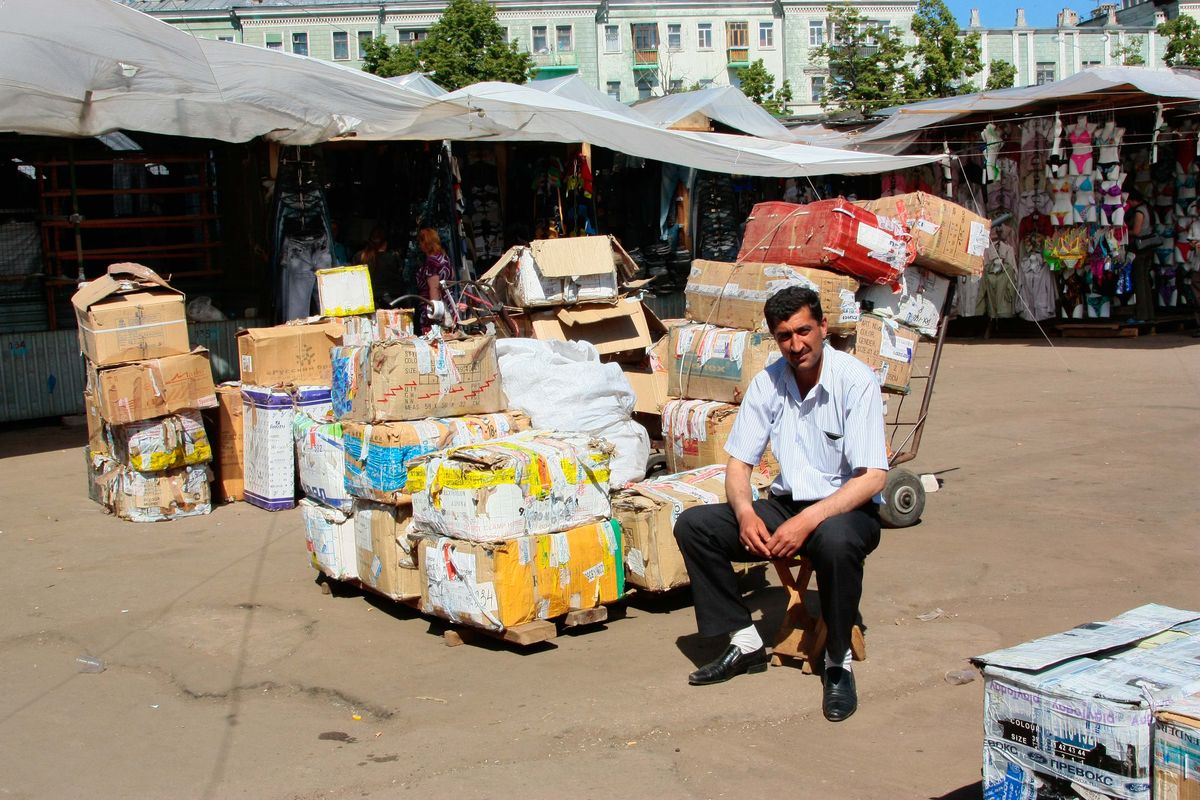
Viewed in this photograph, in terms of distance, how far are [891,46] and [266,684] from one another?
106 feet

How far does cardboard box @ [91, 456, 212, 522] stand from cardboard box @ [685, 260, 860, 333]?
139 inches

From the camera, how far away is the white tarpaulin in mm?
9070

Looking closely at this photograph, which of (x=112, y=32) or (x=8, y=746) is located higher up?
(x=112, y=32)

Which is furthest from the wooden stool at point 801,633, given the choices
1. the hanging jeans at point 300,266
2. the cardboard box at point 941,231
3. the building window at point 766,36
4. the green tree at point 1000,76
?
the building window at point 766,36

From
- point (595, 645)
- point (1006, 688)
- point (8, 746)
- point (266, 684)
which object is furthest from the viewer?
point (595, 645)

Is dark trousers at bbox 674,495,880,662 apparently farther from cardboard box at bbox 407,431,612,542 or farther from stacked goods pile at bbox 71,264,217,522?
stacked goods pile at bbox 71,264,217,522

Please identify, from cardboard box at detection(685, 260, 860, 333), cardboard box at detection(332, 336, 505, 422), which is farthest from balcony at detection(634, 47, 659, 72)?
cardboard box at detection(332, 336, 505, 422)

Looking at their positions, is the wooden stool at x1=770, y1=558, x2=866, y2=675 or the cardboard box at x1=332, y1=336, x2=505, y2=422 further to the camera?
the cardboard box at x1=332, y1=336, x2=505, y2=422

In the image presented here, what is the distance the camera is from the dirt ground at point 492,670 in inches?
152

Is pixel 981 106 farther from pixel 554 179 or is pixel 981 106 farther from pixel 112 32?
pixel 112 32

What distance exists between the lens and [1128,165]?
51.8ft

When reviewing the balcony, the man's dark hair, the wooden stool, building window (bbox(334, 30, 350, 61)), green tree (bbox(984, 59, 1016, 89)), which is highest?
building window (bbox(334, 30, 350, 61))

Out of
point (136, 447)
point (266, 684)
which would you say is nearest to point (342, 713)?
point (266, 684)

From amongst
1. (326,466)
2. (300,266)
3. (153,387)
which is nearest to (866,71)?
(300,266)
